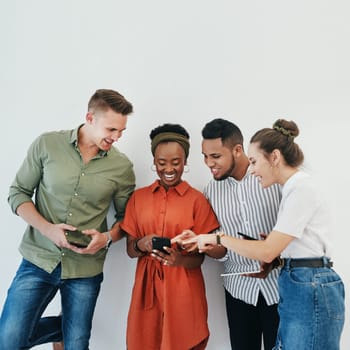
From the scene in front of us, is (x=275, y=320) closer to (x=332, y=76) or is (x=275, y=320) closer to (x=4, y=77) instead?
(x=332, y=76)

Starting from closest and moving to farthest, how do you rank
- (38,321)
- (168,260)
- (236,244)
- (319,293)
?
(319,293)
(236,244)
(168,260)
(38,321)

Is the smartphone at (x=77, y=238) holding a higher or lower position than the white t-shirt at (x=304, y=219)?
lower

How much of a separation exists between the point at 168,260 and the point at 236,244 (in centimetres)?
35

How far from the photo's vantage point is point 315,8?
2.02 metres

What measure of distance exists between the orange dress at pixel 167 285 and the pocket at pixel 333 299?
0.58 m

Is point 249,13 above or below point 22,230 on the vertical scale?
above

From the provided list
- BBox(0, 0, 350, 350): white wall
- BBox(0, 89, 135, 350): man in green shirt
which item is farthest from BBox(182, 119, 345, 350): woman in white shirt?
BBox(0, 89, 135, 350): man in green shirt

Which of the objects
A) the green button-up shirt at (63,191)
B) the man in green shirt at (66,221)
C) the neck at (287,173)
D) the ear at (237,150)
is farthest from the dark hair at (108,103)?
the neck at (287,173)

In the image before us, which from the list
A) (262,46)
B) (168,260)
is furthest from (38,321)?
(262,46)

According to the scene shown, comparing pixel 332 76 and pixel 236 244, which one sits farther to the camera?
pixel 332 76

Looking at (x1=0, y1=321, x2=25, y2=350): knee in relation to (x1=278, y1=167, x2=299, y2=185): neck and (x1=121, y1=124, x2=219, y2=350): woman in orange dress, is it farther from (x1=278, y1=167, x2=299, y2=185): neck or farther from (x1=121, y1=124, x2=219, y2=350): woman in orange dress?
(x1=278, y1=167, x2=299, y2=185): neck

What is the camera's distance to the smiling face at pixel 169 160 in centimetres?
168

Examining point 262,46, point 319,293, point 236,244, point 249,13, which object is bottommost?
point 319,293

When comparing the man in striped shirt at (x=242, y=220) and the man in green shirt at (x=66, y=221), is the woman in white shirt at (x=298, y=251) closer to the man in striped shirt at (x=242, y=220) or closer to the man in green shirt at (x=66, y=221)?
the man in striped shirt at (x=242, y=220)
